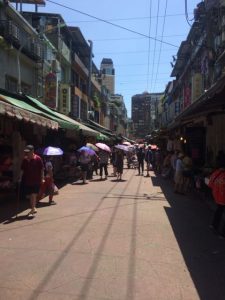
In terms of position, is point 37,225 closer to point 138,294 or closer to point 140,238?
point 140,238

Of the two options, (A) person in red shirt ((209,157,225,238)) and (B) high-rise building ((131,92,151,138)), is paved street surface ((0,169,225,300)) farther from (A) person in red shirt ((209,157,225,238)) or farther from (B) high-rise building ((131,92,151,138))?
(B) high-rise building ((131,92,151,138))

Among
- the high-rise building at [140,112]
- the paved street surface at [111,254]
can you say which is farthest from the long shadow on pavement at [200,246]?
the high-rise building at [140,112]

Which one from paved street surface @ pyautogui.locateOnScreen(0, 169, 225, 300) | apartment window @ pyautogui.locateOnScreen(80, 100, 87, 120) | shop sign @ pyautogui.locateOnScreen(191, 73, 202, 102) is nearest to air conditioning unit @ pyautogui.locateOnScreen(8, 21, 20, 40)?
paved street surface @ pyautogui.locateOnScreen(0, 169, 225, 300)

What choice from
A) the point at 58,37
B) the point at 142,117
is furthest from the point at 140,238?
the point at 142,117

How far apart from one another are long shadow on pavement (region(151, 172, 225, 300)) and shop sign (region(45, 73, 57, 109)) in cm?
1522

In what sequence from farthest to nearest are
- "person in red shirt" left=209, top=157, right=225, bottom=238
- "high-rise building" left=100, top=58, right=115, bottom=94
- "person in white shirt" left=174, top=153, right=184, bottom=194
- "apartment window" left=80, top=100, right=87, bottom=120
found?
"high-rise building" left=100, top=58, right=115, bottom=94 → "apartment window" left=80, top=100, right=87, bottom=120 → "person in white shirt" left=174, top=153, right=184, bottom=194 → "person in red shirt" left=209, top=157, right=225, bottom=238

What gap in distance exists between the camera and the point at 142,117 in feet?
536

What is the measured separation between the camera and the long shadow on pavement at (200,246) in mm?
6336

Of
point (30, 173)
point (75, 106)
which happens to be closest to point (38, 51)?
point (75, 106)

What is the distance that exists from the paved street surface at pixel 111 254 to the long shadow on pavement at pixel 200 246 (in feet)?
0.04

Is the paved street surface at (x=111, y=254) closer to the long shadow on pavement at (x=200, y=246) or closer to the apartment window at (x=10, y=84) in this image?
the long shadow on pavement at (x=200, y=246)

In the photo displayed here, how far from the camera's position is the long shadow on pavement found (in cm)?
634

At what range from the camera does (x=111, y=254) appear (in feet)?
25.8

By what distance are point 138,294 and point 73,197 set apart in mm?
10104
